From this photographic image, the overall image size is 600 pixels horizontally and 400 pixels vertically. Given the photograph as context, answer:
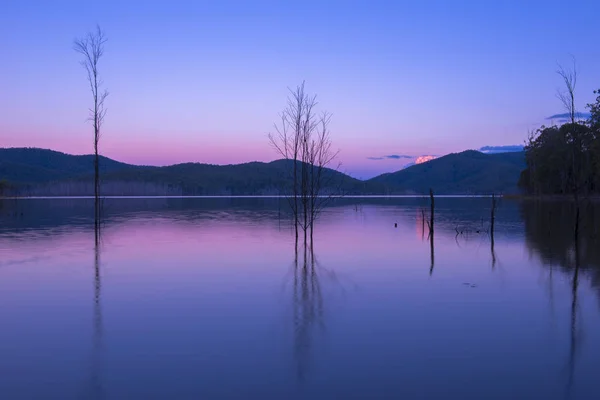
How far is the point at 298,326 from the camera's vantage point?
9805 millimetres

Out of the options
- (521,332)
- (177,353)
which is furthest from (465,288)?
(177,353)

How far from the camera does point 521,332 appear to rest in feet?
30.7

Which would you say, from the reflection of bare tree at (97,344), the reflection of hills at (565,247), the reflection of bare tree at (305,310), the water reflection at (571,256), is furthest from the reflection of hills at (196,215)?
the reflection of bare tree at (97,344)

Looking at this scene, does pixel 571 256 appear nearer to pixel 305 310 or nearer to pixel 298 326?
pixel 305 310

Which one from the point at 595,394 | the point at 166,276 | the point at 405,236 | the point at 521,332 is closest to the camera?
the point at 595,394

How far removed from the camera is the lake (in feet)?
22.5

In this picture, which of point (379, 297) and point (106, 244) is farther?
point (106, 244)

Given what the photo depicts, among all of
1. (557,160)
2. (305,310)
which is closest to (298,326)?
(305,310)

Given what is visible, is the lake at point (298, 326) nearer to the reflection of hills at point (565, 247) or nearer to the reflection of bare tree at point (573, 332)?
the reflection of bare tree at point (573, 332)

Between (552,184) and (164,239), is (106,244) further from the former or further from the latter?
(552,184)

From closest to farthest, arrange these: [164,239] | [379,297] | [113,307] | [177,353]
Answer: [177,353]
[113,307]
[379,297]
[164,239]

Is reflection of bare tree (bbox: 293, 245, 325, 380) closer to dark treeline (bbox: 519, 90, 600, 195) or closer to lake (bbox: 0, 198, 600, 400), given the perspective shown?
lake (bbox: 0, 198, 600, 400)

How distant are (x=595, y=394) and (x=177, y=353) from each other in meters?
5.95

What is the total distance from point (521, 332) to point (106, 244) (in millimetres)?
19498
